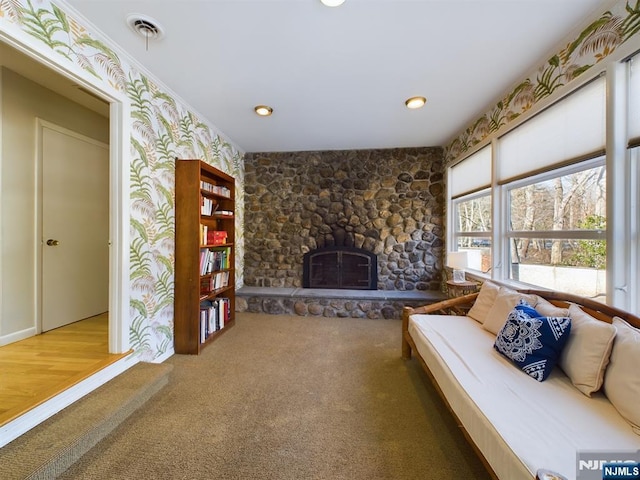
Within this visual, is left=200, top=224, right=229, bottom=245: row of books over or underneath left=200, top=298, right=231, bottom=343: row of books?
over

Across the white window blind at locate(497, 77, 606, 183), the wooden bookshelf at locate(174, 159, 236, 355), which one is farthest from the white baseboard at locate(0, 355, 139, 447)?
the white window blind at locate(497, 77, 606, 183)

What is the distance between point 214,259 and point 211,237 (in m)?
0.26

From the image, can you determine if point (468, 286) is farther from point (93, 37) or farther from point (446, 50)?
point (93, 37)

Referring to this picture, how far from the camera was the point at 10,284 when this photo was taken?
2.23 metres

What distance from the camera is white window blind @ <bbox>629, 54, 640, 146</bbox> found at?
134cm

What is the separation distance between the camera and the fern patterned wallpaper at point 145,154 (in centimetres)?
147

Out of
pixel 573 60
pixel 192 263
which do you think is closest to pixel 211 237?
pixel 192 263

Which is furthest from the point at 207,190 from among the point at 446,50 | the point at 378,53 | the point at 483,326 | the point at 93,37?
the point at 483,326

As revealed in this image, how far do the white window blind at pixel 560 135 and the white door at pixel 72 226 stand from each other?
14.7 ft

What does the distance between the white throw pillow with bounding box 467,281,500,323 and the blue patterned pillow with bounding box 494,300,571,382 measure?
0.63 m

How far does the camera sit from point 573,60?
5.37ft

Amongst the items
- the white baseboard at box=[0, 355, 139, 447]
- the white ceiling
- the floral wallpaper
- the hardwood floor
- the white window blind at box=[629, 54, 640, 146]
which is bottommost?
the white baseboard at box=[0, 355, 139, 447]

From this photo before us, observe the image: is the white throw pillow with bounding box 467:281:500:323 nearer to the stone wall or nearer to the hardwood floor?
the stone wall

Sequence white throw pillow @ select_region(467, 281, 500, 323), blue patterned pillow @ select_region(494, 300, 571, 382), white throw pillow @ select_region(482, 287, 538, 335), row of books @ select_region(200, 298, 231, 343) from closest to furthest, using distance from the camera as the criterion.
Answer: blue patterned pillow @ select_region(494, 300, 571, 382), white throw pillow @ select_region(482, 287, 538, 335), white throw pillow @ select_region(467, 281, 500, 323), row of books @ select_region(200, 298, 231, 343)
